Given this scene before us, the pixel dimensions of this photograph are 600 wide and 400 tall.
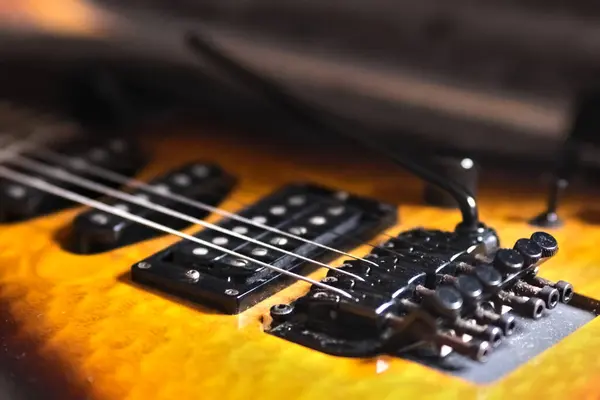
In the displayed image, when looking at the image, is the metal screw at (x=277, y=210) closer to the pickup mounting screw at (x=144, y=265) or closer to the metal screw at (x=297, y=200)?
the metal screw at (x=297, y=200)

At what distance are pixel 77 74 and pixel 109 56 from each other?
0.05m

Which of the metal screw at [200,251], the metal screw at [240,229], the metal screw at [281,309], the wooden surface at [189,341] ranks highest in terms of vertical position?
the metal screw at [240,229]

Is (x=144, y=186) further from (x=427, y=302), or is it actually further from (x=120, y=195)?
(x=427, y=302)

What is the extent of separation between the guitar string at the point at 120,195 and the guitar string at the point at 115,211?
0.01 m

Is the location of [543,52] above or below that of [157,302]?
above

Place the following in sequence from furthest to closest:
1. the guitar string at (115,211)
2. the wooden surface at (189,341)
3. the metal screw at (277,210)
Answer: the metal screw at (277,210), the guitar string at (115,211), the wooden surface at (189,341)

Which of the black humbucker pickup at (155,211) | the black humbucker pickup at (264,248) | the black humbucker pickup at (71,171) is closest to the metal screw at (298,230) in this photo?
the black humbucker pickup at (264,248)

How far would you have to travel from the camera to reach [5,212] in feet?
2.52

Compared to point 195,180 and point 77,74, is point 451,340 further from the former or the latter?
point 77,74

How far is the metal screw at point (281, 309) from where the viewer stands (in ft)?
1.94

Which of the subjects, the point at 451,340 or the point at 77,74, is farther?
the point at 77,74

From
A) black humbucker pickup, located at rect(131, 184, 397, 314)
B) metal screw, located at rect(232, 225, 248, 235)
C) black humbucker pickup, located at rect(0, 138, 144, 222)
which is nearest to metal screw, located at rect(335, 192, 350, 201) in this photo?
black humbucker pickup, located at rect(131, 184, 397, 314)

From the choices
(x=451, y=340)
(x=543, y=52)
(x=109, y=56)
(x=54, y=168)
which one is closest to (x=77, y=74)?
(x=109, y=56)

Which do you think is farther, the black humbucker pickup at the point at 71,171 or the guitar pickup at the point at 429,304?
the black humbucker pickup at the point at 71,171
